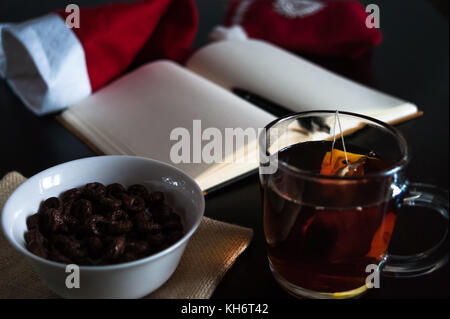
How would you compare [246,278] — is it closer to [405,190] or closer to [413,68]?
[405,190]

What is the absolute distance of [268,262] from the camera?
1.75 ft

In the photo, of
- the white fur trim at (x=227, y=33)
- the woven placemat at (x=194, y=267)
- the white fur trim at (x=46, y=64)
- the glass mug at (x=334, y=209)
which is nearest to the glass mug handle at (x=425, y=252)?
the glass mug at (x=334, y=209)

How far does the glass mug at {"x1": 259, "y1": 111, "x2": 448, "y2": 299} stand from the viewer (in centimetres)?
43

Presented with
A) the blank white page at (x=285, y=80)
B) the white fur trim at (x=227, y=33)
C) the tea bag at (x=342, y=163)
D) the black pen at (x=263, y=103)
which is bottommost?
the black pen at (x=263, y=103)

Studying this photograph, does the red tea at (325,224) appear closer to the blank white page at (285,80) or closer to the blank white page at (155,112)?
the blank white page at (155,112)

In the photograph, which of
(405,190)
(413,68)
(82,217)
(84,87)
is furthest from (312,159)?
(413,68)

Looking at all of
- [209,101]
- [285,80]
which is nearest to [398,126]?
[285,80]

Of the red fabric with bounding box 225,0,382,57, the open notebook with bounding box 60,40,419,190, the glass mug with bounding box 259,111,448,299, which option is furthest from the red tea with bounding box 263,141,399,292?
the red fabric with bounding box 225,0,382,57

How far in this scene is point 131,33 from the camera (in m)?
0.96

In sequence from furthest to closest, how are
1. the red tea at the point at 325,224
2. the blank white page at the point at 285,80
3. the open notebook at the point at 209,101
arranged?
the blank white page at the point at 285,80
the open notebook at the point at 209,101
the red tea at the point at 325,224

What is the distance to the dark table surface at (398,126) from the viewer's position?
511mm

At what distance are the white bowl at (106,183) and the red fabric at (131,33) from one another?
38 centimetres

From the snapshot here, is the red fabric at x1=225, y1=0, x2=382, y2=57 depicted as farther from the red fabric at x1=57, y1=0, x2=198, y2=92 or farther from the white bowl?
the white bowl

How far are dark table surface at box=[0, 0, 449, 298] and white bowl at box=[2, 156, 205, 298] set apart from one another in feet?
0.25
